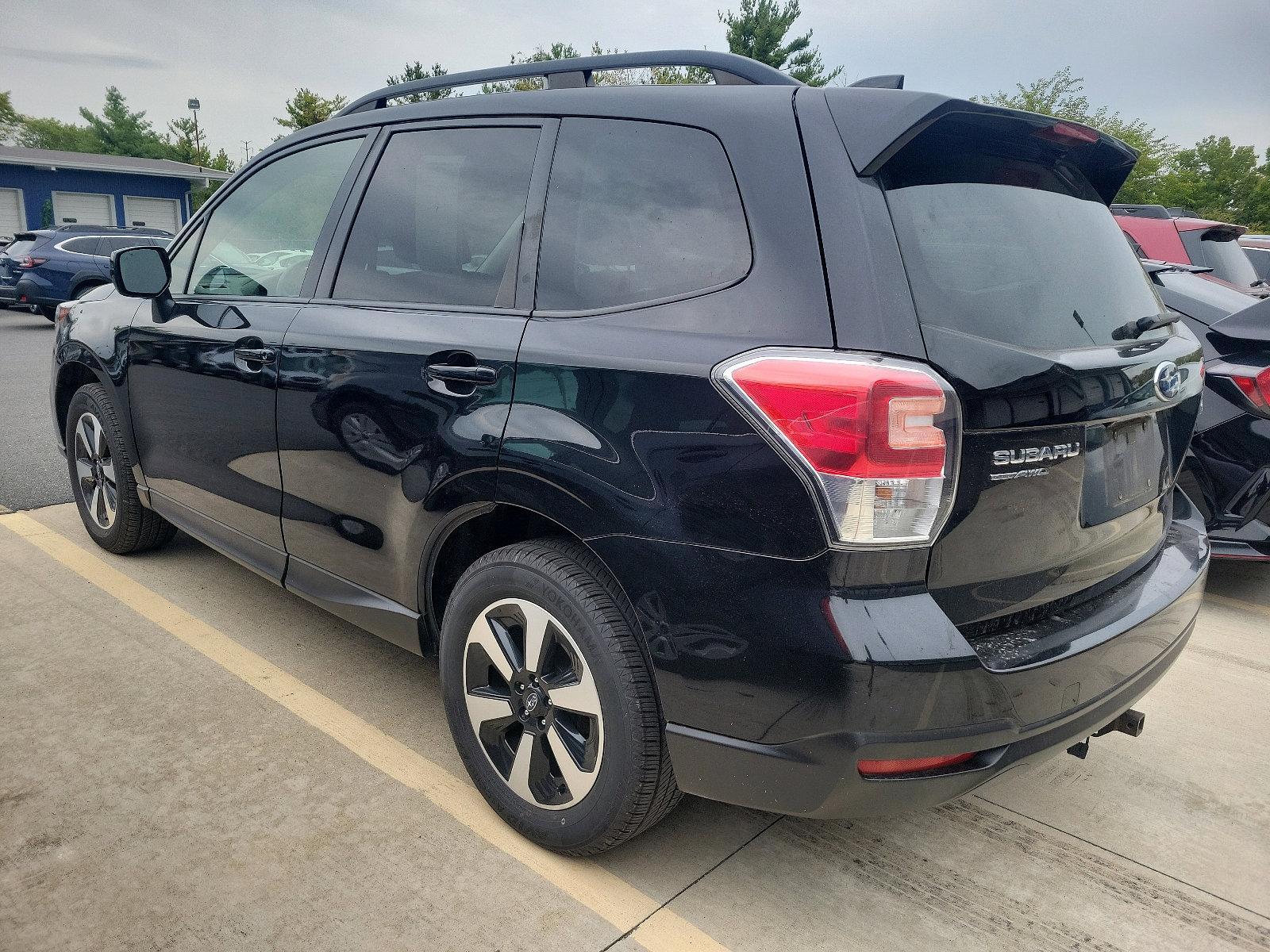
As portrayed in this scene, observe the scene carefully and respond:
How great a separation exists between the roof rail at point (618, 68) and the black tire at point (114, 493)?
78.4 inches

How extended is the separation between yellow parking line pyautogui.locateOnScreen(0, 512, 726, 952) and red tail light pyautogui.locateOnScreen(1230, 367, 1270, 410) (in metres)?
3.28

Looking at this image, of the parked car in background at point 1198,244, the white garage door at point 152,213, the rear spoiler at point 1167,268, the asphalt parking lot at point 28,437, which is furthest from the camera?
the white garage door at point 152,213

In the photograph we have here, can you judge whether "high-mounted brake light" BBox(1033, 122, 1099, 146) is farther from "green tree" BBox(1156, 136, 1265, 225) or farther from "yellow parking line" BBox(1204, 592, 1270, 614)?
"green tree" BBox(1156, 136, 1265, 225)

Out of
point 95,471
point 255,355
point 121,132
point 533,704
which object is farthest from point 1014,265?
point 121,132

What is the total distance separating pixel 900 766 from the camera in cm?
181

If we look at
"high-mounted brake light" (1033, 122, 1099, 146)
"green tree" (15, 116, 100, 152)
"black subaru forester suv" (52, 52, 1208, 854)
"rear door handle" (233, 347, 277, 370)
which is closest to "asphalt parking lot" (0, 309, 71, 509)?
"rear door handle" (233, 347, 277, 370)

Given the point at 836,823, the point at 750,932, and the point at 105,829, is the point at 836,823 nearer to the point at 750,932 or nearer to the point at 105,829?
the point at 750,932

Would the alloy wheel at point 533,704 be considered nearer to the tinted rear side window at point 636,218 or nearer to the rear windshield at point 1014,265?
the tinted rear side window at point 636,218

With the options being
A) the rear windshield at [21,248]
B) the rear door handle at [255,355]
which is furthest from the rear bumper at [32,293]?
the rear door handle at [255,355]

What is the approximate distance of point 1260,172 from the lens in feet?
210

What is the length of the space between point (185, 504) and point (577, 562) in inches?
A: 84.7

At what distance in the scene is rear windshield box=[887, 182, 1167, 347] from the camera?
187cm

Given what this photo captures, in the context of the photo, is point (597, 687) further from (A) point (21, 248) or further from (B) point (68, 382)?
(A) point (21, 248)

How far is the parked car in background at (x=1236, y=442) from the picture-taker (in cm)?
392
